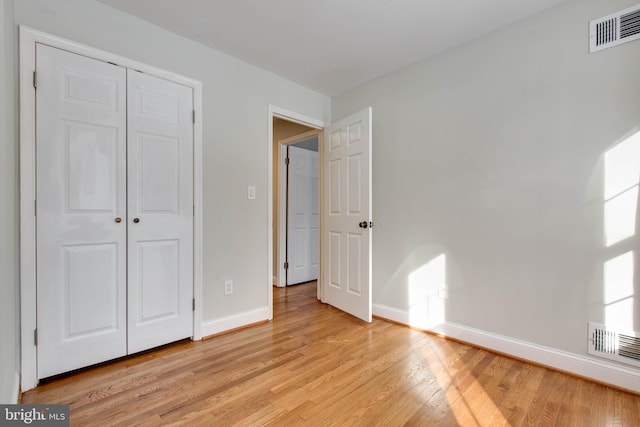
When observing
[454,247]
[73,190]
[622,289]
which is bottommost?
[622,289]

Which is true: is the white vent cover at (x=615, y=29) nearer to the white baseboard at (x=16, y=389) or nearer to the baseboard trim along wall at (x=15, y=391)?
the baseboard trim along wall at (x=15, y=391)

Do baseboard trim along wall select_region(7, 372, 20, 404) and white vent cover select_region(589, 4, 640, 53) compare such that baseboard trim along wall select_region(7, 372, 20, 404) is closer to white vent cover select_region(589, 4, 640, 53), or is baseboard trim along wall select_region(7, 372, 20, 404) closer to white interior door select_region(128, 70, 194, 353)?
white interior door select_region(128, 70, 194, 353)

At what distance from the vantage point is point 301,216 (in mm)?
4391

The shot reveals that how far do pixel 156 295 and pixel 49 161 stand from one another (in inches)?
43.5

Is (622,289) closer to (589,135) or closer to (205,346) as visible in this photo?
(589,135)

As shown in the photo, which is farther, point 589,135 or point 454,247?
point 454,247

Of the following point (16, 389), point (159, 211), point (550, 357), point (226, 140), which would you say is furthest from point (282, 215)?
point (550, 357)

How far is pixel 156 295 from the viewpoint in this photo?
222cm

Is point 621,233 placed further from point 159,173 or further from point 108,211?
point 108,211

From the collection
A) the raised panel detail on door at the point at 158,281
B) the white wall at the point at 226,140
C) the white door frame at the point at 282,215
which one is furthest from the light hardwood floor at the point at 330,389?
the white door frame at the point at 282,215

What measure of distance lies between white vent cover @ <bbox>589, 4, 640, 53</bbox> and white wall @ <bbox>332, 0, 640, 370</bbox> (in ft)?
0.13

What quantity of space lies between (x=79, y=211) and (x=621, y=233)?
3366 mm

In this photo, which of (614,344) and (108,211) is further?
(108,211)

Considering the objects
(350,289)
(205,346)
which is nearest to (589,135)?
(350,289)
